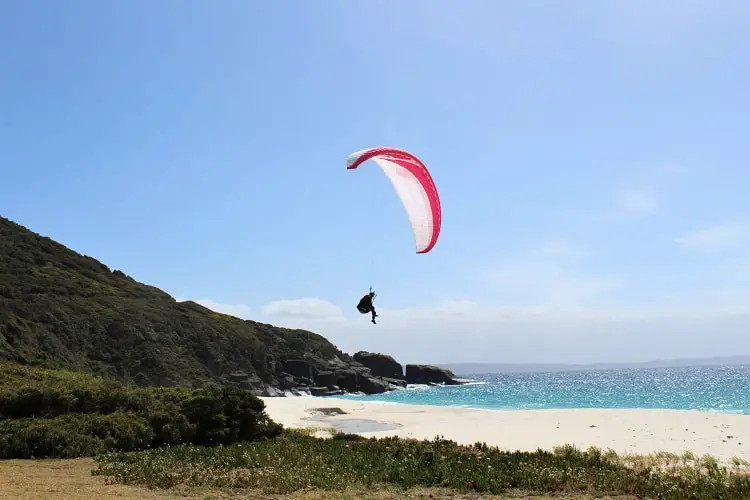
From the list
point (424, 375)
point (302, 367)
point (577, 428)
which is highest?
point (302, 367)

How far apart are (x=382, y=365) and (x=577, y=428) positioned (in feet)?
281

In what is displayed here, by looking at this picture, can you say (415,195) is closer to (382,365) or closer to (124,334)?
(124,334)

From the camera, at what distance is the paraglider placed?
16.8 metres

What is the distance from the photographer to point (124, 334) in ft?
210

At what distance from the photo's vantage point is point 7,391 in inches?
771

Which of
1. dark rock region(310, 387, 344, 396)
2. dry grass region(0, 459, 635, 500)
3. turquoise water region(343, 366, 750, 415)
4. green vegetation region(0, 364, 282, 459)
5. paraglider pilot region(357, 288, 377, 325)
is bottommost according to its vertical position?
turquoise water region(343, 366, 750, 415)

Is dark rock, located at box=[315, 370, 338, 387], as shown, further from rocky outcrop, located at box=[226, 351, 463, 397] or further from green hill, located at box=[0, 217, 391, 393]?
green hill, located at box=[0, 217, 391, 393]

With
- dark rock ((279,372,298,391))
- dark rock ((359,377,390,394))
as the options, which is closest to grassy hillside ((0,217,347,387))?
dark rock ((279,372,298,391))

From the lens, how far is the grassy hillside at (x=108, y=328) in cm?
5403

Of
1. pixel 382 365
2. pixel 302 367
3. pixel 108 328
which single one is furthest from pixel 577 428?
pixel 382 365

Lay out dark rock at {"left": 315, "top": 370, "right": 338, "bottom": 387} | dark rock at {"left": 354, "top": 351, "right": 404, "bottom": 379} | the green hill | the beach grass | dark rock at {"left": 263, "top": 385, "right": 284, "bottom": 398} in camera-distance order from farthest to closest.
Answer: dark rock at {"left": 354, "top": 351, "right": 404, "bottom": 379}
dark rock at {"left": 315, "top": 370, "right": 338, "bottom": 387}
dark rock at {"left": 263, "top": 385, "right": 284, "bottom": 398}
the green hill
the beach grass

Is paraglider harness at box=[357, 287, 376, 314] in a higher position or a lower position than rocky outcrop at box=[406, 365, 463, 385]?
higher

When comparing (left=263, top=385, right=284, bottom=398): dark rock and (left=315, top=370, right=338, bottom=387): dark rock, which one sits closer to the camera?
(left=263, top=385, right=284, bottom=398): dark rock

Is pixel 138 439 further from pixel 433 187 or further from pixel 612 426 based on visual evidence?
pixel 612 426
